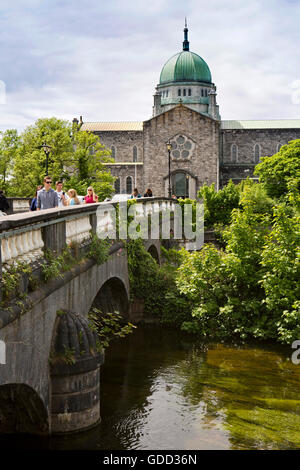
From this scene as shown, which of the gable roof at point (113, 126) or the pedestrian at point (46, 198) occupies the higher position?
the gable roof at point (113, 126)

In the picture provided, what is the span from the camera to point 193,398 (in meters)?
12.4

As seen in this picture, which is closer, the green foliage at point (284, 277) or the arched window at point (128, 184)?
the green foliage at point (284, 277)

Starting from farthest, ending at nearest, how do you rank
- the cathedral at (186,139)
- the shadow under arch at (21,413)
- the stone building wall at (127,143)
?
the stone building wall at (127,143), the cathedral at (186,139), the shadow under arch at (21,413)

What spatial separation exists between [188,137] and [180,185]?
5726 mm

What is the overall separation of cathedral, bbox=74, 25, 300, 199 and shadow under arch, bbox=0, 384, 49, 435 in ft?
185

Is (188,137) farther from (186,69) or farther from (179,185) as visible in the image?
(186,69)

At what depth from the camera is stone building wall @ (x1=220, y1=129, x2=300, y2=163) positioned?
245ft

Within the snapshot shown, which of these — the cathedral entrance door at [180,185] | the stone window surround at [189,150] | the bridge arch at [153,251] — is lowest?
the bridge arch at [153,251]

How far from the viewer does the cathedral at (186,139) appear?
66.1 meters

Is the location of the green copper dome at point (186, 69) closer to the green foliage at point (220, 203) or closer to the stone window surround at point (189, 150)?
the stone window surround at point (189, 150)

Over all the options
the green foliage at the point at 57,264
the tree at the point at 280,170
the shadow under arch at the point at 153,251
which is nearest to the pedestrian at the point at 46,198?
the green foliage at the point at 57,264

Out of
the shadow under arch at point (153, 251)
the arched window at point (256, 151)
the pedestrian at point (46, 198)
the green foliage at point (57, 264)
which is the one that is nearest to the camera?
the green foliage at point (57, 264)
